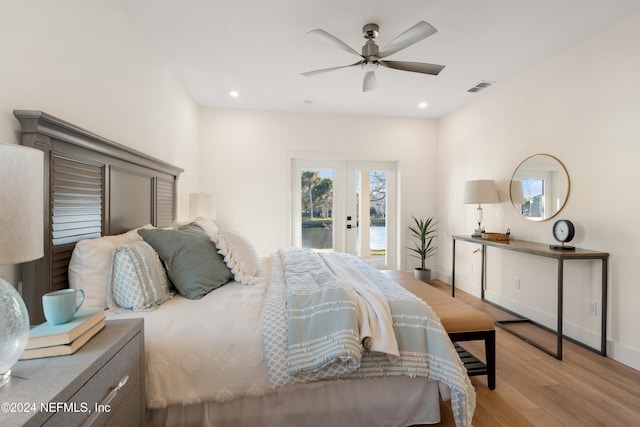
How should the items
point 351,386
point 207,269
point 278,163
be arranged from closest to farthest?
point 351,386 → point 207,269 → point 278,163

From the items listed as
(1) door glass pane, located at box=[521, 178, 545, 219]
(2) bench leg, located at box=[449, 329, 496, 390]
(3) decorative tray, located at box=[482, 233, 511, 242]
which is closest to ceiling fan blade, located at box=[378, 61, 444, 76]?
(1) door glass pane, located at box=[521, 178, 545, 219]

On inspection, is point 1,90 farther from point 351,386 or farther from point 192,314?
point 351,386

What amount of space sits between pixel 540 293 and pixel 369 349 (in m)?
2.61

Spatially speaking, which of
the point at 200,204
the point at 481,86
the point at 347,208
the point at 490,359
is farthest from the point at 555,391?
the point at 200,204

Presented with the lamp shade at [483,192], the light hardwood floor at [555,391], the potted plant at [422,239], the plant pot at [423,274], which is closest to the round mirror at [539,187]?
the lamp shade at [483,192]

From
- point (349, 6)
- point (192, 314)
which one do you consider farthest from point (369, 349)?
point (349, 6)

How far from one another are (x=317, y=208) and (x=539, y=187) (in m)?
2.83

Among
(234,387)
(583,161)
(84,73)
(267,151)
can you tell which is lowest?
(234,387)

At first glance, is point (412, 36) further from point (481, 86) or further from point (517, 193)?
→ point (517, 193)

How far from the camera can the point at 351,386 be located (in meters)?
1.47

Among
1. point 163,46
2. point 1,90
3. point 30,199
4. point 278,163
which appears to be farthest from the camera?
point 278,163

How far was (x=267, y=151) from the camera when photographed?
174 inches

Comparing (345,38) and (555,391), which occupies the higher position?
(345,38)

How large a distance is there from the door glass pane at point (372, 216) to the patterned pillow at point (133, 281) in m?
3.55
